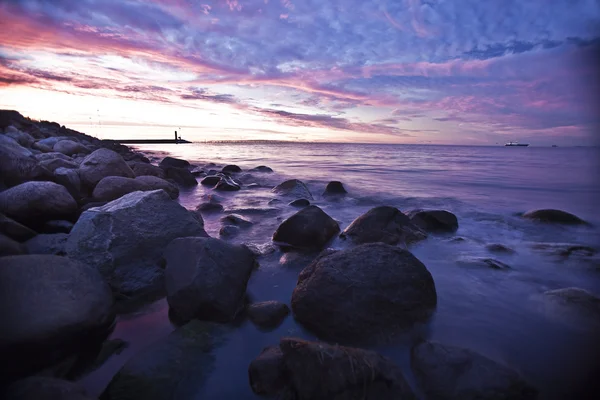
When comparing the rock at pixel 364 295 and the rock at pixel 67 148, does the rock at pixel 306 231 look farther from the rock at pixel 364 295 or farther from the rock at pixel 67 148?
the rock at pixel 67 148

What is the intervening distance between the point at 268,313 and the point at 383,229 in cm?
269

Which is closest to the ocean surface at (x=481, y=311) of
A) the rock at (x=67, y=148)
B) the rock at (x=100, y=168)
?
the rock at (x=100, y=168)

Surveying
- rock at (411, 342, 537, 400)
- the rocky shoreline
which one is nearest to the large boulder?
the rocky shoreline

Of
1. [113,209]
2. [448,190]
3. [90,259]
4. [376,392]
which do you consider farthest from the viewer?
[448,190]

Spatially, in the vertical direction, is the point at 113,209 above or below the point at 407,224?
above

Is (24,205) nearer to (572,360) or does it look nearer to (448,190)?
(572,360)

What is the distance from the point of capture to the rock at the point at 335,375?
1604 millimetres

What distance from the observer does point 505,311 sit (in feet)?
9.42

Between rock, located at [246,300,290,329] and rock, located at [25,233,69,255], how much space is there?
2413 millimetres

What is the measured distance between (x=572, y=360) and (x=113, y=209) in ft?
14.7

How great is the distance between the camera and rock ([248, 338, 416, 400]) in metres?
1.60

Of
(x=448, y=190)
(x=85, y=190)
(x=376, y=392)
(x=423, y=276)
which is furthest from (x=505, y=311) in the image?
(x=448, y=190)

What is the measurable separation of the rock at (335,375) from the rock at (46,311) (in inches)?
60.0

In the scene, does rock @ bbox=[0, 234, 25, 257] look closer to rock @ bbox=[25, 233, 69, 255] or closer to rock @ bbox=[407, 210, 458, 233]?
rock @ bbox=[25, 233, 69, 255]
